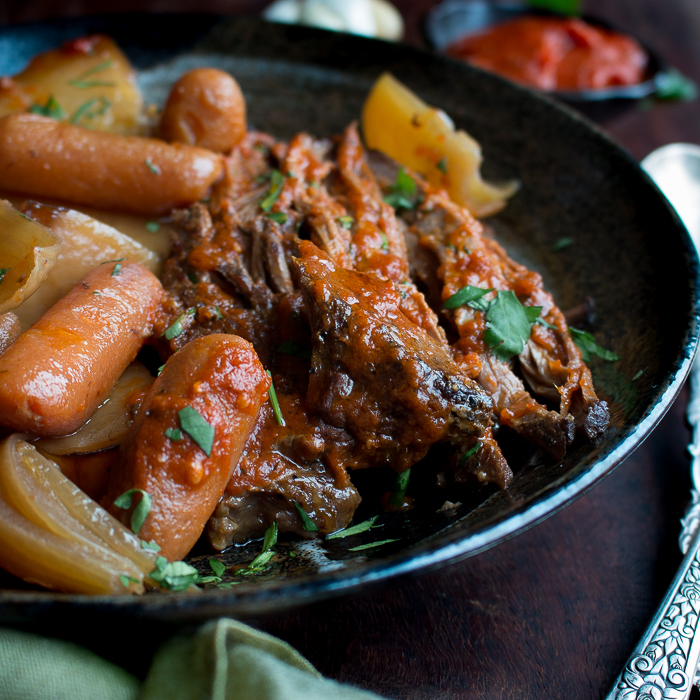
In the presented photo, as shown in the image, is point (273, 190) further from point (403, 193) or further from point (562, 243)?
point (562, 243)

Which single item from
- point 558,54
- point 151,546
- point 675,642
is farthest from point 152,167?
point 558,54

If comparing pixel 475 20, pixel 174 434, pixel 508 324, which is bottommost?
pixel 174 434

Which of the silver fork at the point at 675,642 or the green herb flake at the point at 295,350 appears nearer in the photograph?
the silver fork at the point at 675,642

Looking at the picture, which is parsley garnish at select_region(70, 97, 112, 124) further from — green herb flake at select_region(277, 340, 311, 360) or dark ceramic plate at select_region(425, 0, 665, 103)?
dark ceramic plate at select_region(425, 0, 665, 103)

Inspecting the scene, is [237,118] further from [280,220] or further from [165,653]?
[165,653]

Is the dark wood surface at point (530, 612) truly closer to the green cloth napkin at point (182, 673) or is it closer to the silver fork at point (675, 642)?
the silver fork at point (675, 642)

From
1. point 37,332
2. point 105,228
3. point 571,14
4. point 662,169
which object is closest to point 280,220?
point 105,228

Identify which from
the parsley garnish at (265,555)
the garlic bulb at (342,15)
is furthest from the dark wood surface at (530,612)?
the garlic bulb at (342,15)
